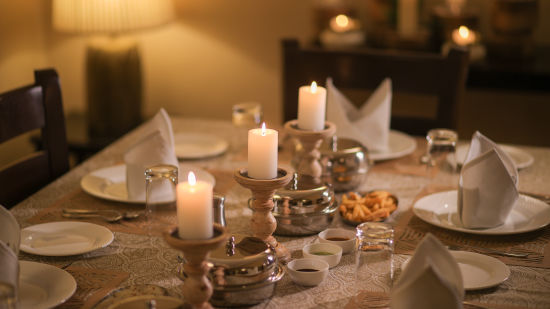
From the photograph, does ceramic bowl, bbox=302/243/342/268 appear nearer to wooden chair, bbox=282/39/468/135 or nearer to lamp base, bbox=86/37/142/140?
wooden chair, bbox=282/39/468/135

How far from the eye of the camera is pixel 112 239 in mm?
1253

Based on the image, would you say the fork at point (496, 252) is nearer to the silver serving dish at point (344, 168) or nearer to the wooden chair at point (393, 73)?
the silver serving dish at point (344, 168)

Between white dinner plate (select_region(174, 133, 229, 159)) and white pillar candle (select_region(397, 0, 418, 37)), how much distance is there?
1193 mm

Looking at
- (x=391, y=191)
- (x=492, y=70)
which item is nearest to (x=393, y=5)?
(x=492, y=70)

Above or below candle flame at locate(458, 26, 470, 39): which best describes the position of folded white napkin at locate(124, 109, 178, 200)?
below

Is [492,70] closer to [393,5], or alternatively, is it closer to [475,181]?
[393,5]

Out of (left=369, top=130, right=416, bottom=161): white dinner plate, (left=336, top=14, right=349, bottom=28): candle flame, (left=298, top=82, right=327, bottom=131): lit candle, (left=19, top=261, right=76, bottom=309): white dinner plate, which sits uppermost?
(left=336, top=14, right=349, bottom=28): candle flame

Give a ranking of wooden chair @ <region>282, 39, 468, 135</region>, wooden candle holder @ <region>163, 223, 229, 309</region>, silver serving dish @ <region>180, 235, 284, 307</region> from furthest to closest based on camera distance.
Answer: wooden chair @ <region>282, 39, 468, 135</region> → silver serving dish @ <region>180, 235, 284, 307</region> → wooden candle holder @ <region>163, 223, 229, 309</region>

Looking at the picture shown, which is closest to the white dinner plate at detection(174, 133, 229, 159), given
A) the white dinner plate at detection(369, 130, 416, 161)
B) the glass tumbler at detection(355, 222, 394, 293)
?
the white dinner plate at detection(369, 130, 416, 161)

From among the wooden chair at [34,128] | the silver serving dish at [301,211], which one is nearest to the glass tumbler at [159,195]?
the silver serving dish at [301,211]

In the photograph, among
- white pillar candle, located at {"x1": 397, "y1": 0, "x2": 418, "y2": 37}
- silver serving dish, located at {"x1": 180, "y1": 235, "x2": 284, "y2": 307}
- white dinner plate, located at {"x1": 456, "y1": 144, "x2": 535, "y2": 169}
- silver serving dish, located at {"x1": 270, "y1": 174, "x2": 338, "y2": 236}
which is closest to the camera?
silver serving dish, located at {"x1": 180, "y1": 235, "x2": 284, "y2": 307}

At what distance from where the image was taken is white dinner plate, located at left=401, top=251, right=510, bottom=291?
110cm

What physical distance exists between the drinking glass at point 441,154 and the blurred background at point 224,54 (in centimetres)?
118

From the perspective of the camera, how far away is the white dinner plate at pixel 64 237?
1.22m
